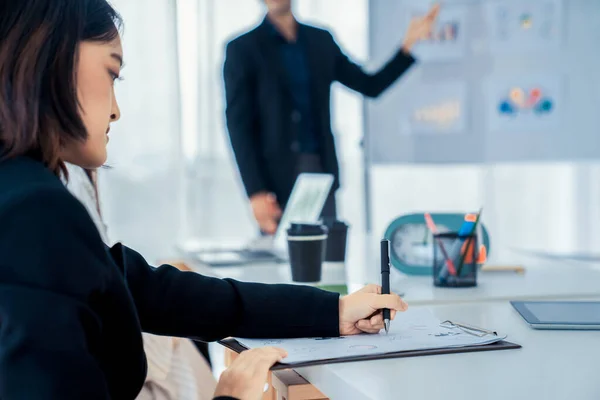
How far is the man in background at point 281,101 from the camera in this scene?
3.05 meters

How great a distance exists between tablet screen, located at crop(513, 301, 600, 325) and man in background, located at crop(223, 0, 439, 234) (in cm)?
182

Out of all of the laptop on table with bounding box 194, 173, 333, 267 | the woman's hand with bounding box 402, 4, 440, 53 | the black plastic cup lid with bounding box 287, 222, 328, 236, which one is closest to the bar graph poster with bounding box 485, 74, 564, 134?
the woman's hand with bounding box 402, 4, 440, 53

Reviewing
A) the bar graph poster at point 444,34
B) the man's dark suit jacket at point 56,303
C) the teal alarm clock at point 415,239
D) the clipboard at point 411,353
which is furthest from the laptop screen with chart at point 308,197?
the bar graph poster at point 444,34

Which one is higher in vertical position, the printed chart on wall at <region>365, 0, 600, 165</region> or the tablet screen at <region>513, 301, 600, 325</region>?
the printed chart on wall at <region>365, 0, 600, 165</region>

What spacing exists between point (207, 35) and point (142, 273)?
3047mm

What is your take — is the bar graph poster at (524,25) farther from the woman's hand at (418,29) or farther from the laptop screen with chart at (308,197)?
the laptop screen with chart at (308,197)

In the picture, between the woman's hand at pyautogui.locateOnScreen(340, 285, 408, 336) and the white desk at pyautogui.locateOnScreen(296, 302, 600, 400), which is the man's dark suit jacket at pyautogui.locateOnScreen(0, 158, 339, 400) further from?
the woman's hand at pyautogui.locateOnScreen(340, 285, 408, 336)

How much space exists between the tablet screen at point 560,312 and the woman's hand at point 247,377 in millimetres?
395

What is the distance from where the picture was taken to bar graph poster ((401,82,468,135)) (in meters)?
3.60

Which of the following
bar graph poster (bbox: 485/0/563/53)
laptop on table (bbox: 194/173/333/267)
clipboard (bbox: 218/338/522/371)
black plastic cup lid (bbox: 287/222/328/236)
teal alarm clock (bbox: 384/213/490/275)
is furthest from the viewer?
bar graph poster (bbox: 485/0/563/53)

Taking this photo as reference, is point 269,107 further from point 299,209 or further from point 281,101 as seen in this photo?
point 299,209

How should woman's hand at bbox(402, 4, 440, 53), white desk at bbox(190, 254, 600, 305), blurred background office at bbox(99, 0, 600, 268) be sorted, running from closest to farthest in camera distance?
1. white desk at bbox(190, 254, 600, 305)
2. woman's hand at bbox(402, 4, 440, 53)
3. blurred background office at bbox(99, 0, 600, 268)

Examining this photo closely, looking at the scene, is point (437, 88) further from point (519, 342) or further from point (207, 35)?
point (519, 342)

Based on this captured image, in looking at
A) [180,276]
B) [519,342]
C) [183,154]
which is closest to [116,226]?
[183,154]
